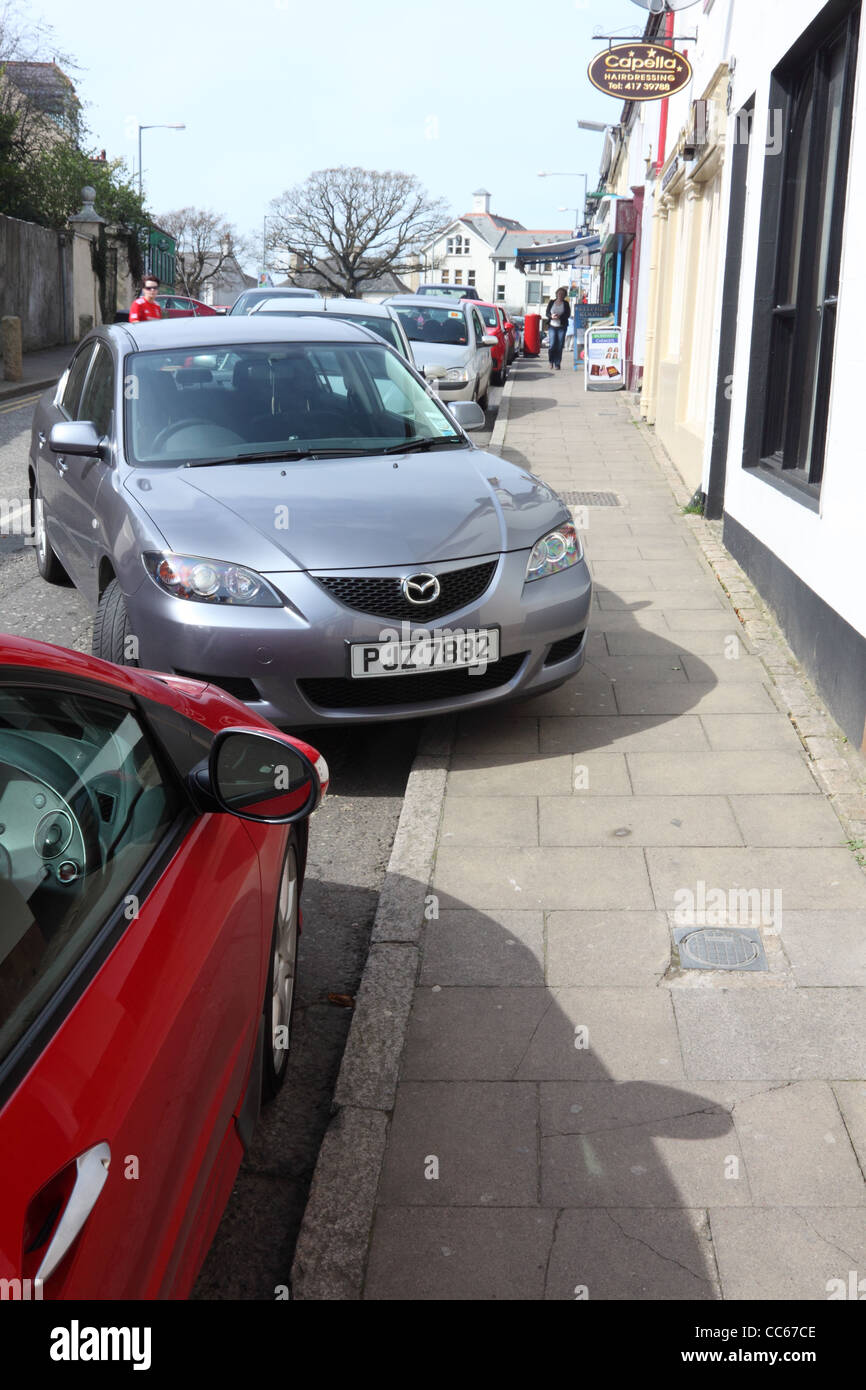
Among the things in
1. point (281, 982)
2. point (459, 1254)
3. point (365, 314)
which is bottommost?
point (459, 1254)

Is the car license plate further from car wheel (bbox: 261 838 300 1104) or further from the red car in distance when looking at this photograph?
the red car in distance

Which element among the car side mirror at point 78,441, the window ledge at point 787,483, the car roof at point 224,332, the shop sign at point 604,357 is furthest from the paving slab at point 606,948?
the shop sign at point 604,357

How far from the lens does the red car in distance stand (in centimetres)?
2588

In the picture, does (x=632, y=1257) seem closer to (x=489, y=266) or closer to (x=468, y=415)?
(x=468, y=415)

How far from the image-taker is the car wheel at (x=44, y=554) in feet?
27.4

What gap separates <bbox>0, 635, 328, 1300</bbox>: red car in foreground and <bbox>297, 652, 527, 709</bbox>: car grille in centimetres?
218

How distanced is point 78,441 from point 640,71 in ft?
31.7

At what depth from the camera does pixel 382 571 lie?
513cm

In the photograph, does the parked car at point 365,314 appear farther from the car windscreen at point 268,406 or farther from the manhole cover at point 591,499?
the car windscreen at point 268,406

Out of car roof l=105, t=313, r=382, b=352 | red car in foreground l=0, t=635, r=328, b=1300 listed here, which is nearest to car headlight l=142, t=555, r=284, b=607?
car roof l=105, t=313, r=382, b=352

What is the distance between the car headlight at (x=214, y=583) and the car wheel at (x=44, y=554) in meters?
3.40

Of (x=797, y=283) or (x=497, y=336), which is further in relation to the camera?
(x=497, y=336)

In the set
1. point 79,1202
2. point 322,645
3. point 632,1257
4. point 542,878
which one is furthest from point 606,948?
point 79,1202

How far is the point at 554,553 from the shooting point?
225 inches
